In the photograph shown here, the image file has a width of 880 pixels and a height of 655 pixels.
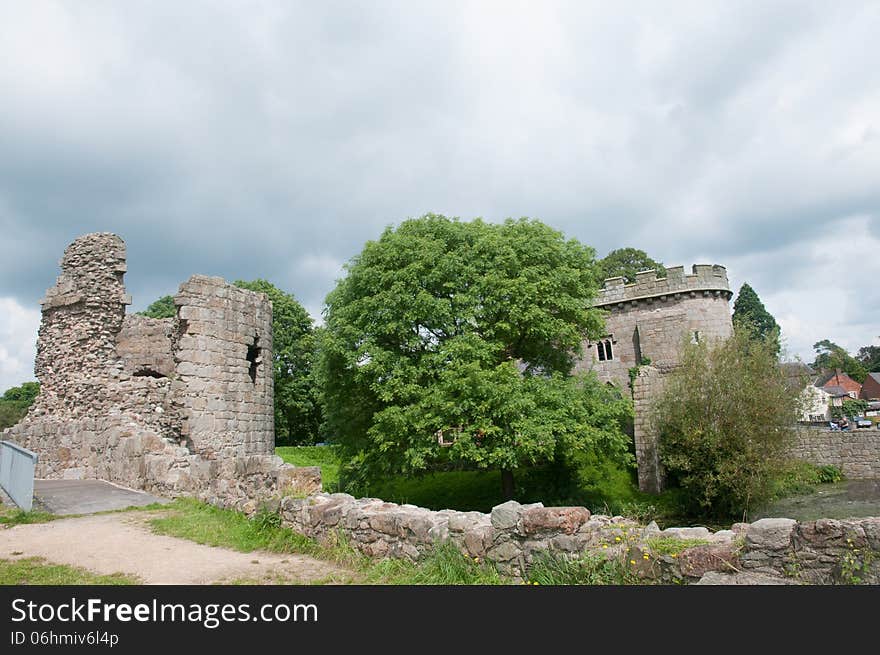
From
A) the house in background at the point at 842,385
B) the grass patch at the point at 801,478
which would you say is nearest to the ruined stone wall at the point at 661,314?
the grass patch at the point at 801,478

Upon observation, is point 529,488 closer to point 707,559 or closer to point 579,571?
point 579,571

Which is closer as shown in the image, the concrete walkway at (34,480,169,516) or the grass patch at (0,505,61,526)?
the grass patch at (0,505,61,526)

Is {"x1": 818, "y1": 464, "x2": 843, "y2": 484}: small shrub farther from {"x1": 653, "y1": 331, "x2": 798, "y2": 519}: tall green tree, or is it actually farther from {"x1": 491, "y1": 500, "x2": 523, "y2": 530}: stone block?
{"x1": 491, "y1": 500, "x2": 523, "y2": 530}: stone block

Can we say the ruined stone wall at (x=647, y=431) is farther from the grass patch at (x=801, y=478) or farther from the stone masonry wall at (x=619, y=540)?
the stone masonry wall at (x=619, y=540)

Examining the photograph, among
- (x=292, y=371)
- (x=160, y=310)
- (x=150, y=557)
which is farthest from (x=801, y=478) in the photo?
(x=160, y=310)

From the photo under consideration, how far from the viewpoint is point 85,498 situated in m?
10.4

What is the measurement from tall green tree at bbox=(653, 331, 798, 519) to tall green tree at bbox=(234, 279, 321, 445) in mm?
20559

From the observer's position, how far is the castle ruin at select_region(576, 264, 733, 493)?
2762cm

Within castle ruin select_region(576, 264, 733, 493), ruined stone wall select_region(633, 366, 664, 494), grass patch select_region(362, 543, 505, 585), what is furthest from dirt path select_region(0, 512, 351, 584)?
castle ruin select_region(576, 264, 733, 493)

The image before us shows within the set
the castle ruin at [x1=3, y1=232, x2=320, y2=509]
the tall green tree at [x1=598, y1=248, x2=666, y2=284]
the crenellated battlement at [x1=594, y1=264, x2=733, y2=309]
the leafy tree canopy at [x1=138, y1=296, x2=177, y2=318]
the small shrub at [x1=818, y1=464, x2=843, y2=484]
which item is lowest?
the small shrub at [x1=818, y1=464, x2=843, y2=484]

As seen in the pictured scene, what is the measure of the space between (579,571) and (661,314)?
25.0 m

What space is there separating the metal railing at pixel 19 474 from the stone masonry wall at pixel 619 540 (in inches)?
182

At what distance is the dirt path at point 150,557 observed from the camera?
6.01 m
